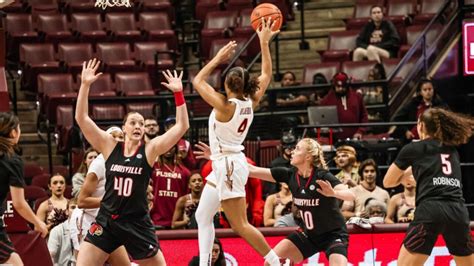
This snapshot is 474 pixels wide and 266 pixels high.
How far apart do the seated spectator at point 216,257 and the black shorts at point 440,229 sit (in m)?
2.56

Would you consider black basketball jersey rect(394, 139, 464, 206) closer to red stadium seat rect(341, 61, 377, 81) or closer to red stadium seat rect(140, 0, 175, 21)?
red stadium seat rect(341, 61, 377, 81)

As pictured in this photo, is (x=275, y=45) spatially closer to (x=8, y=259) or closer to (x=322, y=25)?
(x=322, y=25)

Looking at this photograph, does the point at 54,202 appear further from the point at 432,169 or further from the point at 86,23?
the point at 86,23

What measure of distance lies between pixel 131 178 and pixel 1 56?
133 inches

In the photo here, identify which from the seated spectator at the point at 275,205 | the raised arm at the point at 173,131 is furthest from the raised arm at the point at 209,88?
the seated spectator at the point at 275,205

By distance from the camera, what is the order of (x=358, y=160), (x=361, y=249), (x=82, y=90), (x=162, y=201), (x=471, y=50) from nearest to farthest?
(x=82, y=90), (x=361, y=249), (x=162, y=201), (x=358, y=160), (x=471, y=50)

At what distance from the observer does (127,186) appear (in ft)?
33.4

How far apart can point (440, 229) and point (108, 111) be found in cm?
823

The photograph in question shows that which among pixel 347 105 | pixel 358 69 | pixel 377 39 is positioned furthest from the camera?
pixel 377 39

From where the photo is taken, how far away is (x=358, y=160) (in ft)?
49.5

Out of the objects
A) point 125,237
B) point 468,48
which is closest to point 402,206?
point 468,48

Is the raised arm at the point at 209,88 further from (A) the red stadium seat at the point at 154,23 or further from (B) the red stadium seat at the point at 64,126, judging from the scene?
(A) the red stadium seat at the point at 154,23

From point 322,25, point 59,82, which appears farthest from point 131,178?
point 322,25

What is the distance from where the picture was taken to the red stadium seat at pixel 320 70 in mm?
18016
